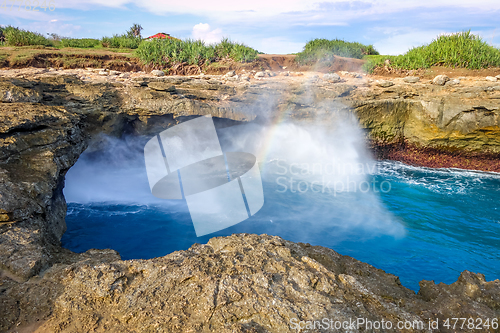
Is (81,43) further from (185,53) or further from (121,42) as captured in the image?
(185,53)

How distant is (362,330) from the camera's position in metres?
2.04

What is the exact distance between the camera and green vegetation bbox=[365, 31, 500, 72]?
401 inches

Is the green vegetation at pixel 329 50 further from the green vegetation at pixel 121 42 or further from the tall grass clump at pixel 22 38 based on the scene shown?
the tall grass clump at pixel 22 38

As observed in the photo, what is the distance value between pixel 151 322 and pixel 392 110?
29.7 feet

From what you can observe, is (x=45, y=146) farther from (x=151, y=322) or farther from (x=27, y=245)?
(x=151, y=322)

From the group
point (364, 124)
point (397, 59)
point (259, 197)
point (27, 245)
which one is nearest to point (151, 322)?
point (27, 245)

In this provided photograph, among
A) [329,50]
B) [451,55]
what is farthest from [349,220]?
[329,50]

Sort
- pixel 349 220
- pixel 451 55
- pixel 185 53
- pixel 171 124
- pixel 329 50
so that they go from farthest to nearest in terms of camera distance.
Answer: pixel 329 50, pixel 185 53, pixel 451 55, pixel 171 124, pixel 349 220

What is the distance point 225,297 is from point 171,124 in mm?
6455

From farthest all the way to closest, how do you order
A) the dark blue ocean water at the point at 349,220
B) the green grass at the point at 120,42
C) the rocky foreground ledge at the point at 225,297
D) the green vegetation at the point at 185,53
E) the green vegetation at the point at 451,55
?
the green grass at the point at 120,42 → the green vegetation at the point at 185,53 → the green vegetation at the point at 451,55 → the dark blue ocean water at the point at 349,220 → the rocky foreground ledge at the point at 225,297

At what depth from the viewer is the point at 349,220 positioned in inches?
239

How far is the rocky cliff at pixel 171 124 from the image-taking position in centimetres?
224

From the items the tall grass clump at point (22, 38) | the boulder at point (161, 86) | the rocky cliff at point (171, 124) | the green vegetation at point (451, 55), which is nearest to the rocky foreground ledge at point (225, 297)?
the rocky cliff at point (171, 124)

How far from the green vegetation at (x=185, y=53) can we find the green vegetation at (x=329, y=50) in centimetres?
243
